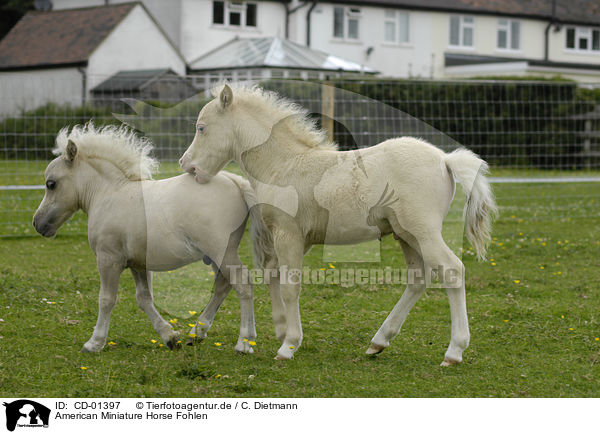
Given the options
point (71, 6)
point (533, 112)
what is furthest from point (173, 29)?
point (533, 112)

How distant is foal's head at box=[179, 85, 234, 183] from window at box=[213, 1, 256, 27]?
2982 cm

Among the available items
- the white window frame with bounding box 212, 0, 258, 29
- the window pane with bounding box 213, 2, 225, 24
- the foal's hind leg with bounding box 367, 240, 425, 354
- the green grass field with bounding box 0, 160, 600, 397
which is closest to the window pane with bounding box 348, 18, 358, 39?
the white window frame with bounding box 212, 0, 258, 29

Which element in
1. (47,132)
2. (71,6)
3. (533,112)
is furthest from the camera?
(71,6)

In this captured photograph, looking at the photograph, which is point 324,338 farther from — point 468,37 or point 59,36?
point 468,37

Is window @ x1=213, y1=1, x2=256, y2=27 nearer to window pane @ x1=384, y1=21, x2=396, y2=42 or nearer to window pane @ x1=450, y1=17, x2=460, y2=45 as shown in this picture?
window pane @ x1=384, y1=21, x2=396, y2=42

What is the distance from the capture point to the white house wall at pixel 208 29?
3300 cm

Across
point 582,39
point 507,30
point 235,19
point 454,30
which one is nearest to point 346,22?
point 235,19

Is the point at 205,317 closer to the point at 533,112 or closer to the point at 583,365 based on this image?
the point at 583,365

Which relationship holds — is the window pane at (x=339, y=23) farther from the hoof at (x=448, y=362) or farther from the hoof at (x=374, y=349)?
the hoof at (x=448, y=362)

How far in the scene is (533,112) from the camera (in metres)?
17.4

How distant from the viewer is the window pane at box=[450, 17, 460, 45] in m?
38.0

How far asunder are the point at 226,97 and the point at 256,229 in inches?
39.8

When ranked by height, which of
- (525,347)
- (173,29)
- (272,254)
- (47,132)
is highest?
(173,29)
